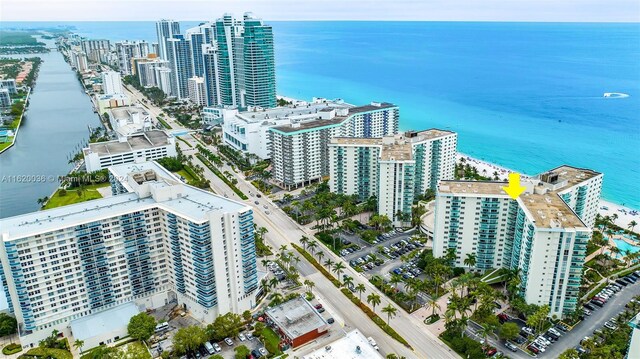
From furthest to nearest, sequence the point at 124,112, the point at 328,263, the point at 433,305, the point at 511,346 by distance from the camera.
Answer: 1. the point at 124,112
2. the point at 328,263
3. the point at 433,305
4. the point at 511,346

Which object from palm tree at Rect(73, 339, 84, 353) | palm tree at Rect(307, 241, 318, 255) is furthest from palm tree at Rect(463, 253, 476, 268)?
palm tree at Rect(73, 339, 84, 353)

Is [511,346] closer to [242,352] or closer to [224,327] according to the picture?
[242,352]

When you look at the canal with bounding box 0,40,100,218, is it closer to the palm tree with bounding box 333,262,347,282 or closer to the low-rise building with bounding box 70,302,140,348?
the low-rise building with bounding box 70,302,140,348

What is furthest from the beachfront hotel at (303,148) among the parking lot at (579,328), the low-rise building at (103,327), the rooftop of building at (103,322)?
the parking lot at (579,328)

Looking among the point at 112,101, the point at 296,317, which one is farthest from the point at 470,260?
the point at 112,101

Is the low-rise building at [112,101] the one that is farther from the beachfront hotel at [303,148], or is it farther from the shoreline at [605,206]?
the shoreline at [605,206]

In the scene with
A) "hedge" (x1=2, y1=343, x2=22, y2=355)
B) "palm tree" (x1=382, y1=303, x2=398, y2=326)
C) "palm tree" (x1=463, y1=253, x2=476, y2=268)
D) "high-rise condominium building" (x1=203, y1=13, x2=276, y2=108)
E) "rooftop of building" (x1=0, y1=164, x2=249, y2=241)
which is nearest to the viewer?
"rooftop of building" (x1=0, y1=164, x2=249, y2=241)

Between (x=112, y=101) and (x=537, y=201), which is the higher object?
(x=537, y=201)
